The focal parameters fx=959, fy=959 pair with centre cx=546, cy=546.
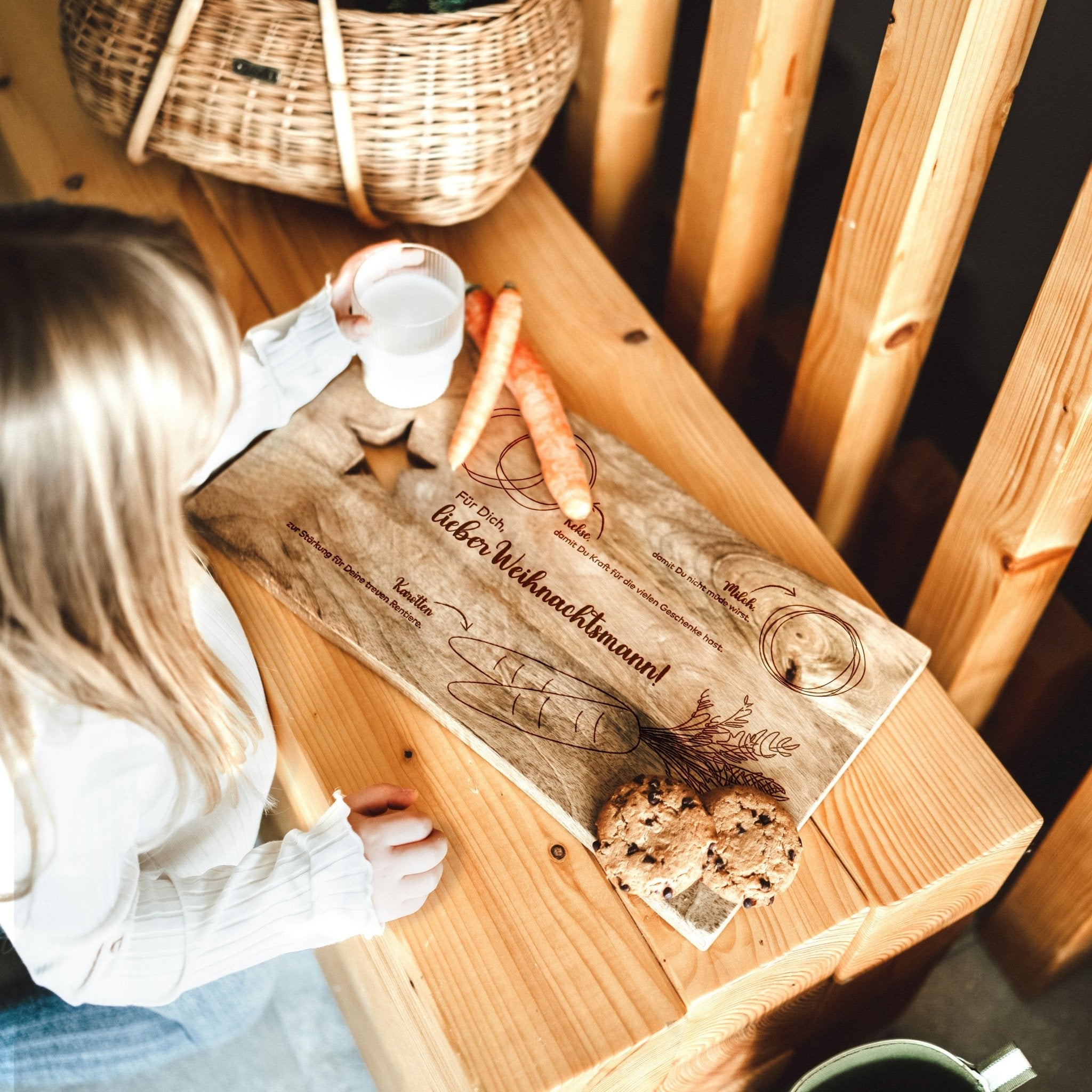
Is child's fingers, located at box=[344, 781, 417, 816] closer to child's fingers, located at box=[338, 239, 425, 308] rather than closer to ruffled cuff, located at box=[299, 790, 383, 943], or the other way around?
ruffled cuff, located at box=[299, 790, 383, 943]

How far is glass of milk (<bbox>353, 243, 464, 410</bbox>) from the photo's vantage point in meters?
0.92

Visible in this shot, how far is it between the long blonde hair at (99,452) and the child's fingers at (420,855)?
194 millimetres

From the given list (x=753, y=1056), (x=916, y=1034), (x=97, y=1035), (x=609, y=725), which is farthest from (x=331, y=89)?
(x=916, y=1034)

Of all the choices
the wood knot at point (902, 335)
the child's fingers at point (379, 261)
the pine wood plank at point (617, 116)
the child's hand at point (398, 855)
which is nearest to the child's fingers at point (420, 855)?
the child's hand at point (398, 855)

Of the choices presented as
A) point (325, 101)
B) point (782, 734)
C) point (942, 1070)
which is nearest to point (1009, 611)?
point (782, 734)

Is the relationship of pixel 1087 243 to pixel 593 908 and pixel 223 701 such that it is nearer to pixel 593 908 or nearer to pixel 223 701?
pixel 593 908

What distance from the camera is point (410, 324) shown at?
0.92m

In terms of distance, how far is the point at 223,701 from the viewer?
725 mm

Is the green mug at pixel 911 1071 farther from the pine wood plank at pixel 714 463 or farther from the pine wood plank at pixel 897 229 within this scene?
the pine wood plank at pixel 897 229

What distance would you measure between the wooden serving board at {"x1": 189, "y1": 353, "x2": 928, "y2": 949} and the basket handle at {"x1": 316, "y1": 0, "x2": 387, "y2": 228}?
23 cm

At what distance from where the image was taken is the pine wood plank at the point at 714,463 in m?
0.77

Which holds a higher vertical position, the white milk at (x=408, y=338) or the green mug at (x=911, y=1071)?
the white milk at (x=408, y=338)

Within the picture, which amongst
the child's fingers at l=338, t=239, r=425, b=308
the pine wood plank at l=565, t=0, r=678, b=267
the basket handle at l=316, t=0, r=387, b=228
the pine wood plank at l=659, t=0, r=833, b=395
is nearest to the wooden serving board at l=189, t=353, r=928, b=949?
the child's fingers at l=338, t=239, r=425, b=308

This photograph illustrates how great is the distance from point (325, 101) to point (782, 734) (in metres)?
0.73
